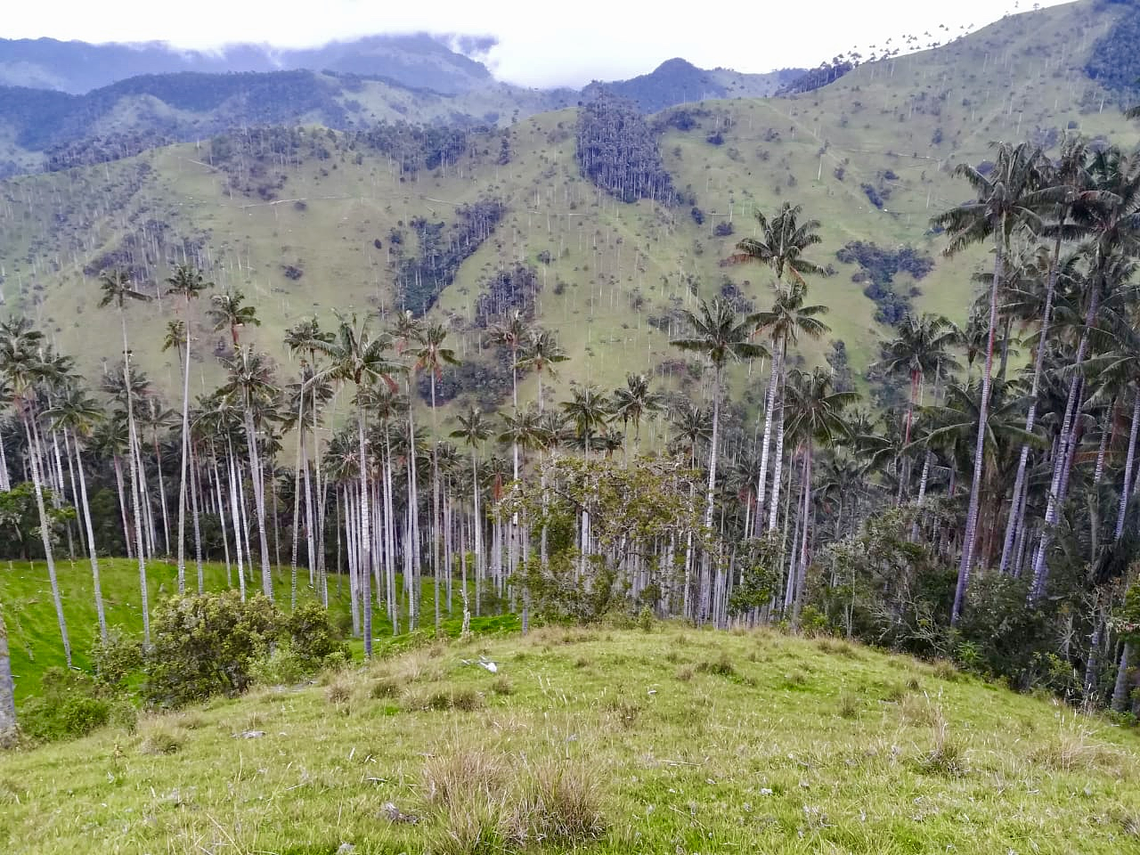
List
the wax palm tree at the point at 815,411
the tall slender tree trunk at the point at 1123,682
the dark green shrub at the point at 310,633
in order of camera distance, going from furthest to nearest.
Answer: the wax palm tree at the point at 815,411 < the dark green shrub at the point at 310,633 < the tall slender tree trunk at the point at 1123,682

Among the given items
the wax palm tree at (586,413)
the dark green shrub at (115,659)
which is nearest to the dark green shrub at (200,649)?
the dark green shrub at (115,659)

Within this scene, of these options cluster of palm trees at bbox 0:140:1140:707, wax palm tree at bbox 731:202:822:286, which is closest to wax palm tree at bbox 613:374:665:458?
cluster of palm trees at bbox 0:140:1140:707

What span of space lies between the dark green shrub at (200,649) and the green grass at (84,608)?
A: 1417cm

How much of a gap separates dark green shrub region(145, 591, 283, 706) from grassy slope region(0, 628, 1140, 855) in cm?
556

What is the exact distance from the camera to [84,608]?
5191 cm

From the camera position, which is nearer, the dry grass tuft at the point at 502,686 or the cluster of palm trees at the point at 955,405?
the dry grass tuft at the point at 502,686

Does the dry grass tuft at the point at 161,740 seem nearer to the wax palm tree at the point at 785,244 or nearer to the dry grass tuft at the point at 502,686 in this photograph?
the dry grass tuft at the point at 502,686

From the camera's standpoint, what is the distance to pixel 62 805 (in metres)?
8.27

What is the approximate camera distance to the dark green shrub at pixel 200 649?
798 inches

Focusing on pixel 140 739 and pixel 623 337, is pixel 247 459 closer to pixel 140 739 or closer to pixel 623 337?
pixel 140 739

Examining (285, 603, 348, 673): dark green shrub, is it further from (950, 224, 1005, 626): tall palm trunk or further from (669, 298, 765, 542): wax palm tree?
(950, 224, 1005, 626): tall palm trunk

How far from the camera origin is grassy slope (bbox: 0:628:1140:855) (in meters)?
5.79


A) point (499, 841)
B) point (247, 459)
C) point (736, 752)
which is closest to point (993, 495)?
point (736, 752)

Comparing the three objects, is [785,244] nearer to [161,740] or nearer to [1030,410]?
[1030,410]
